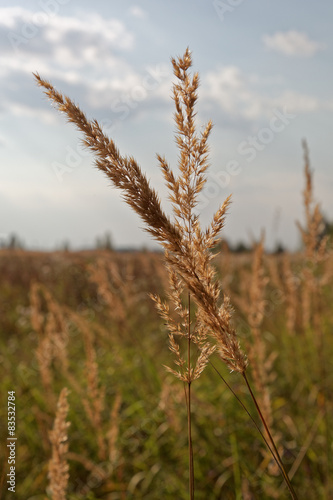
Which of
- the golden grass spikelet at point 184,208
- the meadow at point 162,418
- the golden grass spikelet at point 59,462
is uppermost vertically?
the golden grass spikelet at point 184,208

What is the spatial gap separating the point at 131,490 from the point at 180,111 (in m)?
2.58

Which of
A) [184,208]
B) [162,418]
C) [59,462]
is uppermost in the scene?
[184,208]

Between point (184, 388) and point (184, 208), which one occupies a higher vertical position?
point (184, 208)

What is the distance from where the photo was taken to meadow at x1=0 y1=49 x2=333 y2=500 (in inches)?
35.0

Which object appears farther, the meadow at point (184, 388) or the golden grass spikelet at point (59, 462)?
the golden grass spikelet at point (59, 462)

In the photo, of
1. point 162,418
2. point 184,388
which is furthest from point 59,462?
point 162,418

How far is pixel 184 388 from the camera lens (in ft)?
3.18

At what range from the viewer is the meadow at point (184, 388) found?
889 millimetres

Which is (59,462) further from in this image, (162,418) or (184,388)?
(162,418)

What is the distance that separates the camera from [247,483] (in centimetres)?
270

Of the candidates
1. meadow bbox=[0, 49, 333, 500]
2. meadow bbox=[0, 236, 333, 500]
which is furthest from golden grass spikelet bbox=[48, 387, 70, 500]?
meadow bbox=[0, 236, 333, 500]

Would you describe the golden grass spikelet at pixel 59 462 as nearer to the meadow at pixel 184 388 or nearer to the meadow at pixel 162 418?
the meadow at pixel 184 388

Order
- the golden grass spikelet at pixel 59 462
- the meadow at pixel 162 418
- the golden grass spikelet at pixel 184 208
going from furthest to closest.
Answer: the meadow at pixel 162 418
the golden grass spikelet at pixel 59 462
the golden grass spikelet at pixel 184 208

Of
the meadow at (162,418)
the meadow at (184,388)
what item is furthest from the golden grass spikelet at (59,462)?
the meadow at (162,418)
